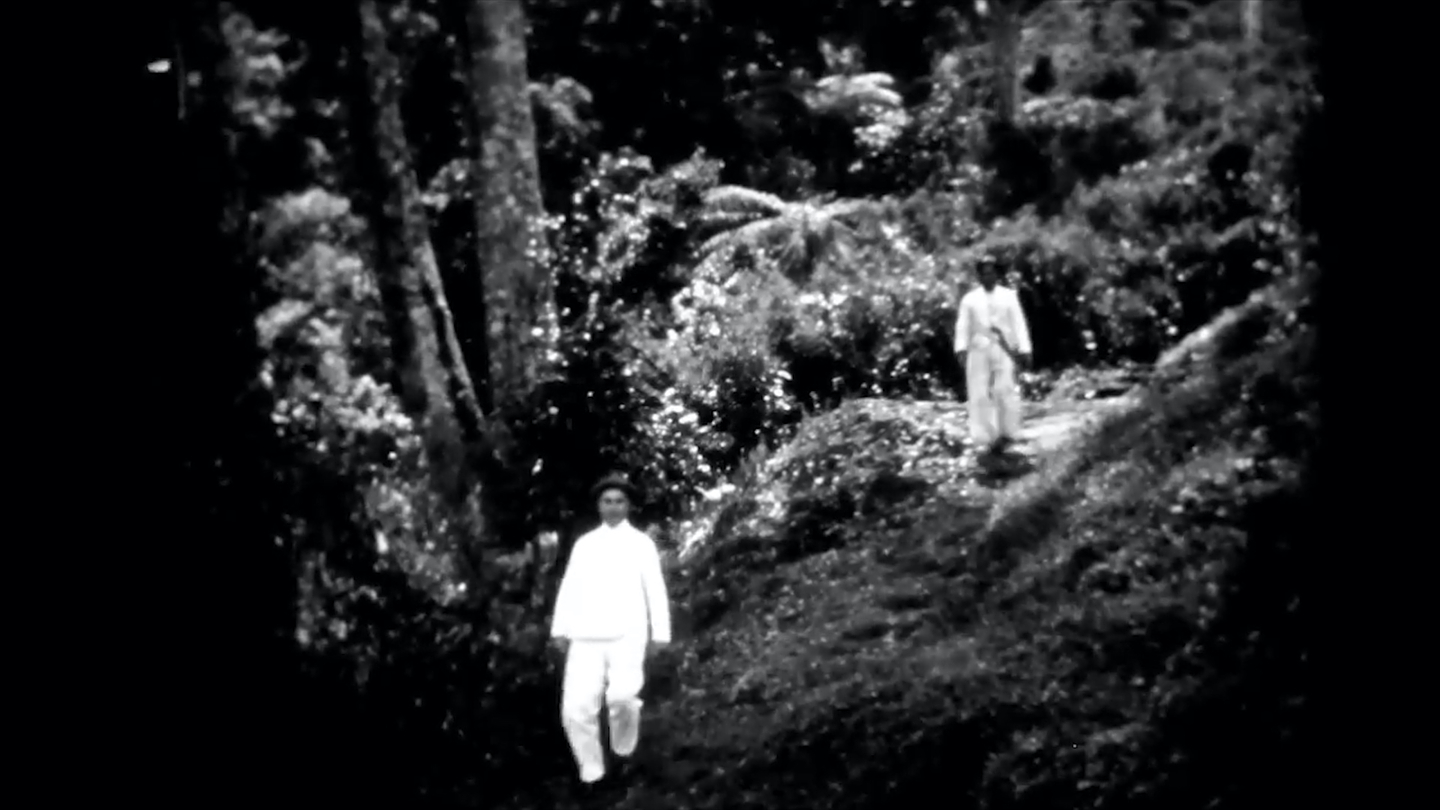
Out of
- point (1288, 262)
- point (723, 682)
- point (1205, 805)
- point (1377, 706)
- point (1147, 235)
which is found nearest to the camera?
point (1377, 706)

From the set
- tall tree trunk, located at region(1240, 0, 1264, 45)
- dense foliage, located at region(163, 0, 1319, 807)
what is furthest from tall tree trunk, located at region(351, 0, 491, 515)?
tall tree trunk, located at region(1240, 0, 1264, 45)

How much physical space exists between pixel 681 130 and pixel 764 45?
1.79 metres

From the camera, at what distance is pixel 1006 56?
18.2 metres

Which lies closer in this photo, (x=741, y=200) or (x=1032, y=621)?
(x=1032, y=621)

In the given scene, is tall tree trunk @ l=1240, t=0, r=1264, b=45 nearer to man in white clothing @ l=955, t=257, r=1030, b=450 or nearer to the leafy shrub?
the leafy shrub

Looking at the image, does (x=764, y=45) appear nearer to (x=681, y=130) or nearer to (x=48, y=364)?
(x=681, y=130)

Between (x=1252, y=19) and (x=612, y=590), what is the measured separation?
10.8 meters

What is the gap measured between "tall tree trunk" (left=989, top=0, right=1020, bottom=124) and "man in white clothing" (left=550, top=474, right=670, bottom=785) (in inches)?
440

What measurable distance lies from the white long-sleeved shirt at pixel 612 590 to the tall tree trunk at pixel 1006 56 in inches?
447

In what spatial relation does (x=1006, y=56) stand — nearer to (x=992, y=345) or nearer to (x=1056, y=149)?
(x=1056, y=149)

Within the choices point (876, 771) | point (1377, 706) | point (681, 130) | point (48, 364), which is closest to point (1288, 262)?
point (1377, 706)

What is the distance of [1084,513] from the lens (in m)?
9.46

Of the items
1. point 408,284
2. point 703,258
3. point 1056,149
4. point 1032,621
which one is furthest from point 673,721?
point 1056,149

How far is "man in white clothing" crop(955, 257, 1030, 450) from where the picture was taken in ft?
37.0
